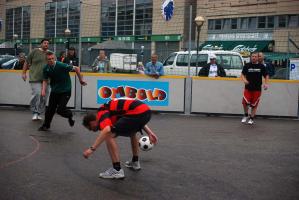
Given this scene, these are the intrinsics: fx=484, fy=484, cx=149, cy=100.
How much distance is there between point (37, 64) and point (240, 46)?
33954 mm

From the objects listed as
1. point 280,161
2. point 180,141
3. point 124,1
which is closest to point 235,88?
point 180,141

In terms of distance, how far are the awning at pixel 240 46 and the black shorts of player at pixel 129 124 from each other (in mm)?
35420

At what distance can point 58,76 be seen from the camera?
9.41m

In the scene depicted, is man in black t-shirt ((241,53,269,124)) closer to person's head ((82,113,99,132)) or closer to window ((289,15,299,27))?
person's head ((82,113,99,132))

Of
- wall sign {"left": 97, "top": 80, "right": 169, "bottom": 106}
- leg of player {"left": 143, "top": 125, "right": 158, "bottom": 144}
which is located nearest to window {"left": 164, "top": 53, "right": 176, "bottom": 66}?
wall sign {"left": 97, "top": 80, "right": 169, "bottom": 106}

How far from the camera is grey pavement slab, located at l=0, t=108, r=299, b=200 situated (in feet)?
17.4

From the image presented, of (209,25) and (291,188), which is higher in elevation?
(209,25)

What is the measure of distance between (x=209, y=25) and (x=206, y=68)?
33.2m

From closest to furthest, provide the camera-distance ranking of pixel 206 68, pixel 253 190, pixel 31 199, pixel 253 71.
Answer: pixel 31 199
pixel 253 190
pixel 253 71
pixel 206 68

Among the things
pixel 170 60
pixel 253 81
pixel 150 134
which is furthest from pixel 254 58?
pixel 170 60

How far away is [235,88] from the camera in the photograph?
13156mm

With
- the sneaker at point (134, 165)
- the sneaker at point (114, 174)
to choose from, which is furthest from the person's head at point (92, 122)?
the sneaker at point (134, 165)

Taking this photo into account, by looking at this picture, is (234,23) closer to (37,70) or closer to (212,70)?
(212,70)

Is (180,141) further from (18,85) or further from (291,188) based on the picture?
(18,85)
